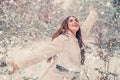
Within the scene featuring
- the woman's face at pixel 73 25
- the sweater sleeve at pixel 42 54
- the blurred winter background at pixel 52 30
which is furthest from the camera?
the woman's face at pixel 73 25

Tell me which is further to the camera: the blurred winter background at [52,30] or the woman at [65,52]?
the blurred winter background at [52,30]

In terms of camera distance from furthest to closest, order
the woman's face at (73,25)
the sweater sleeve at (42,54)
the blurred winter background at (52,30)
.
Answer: the woman's face at (73,25) → the blurred winter background at (52,30) → the sweater sleeve at (42,54)

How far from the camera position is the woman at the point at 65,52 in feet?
14.8

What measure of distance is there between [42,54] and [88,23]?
2.09ft

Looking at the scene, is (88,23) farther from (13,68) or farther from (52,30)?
(13,68)

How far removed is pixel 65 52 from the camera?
4641mm

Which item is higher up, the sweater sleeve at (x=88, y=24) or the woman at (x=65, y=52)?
the sweater sleeve at (x=88, y=24)

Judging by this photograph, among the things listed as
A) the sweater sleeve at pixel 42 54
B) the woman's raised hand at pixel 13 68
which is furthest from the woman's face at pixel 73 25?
the woman's raised hand at pixel 13 68

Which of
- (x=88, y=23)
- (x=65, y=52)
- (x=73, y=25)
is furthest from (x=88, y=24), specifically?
(x=65, y=52)

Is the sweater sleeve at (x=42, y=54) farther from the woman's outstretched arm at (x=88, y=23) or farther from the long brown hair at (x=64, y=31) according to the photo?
the woman's outstretched arm at (x=88, y=23)

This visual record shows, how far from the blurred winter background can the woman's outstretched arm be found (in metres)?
0.04

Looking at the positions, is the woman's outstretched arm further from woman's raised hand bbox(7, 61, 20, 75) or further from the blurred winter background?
woman's raised hand bbox(7, 61, 20, 75)

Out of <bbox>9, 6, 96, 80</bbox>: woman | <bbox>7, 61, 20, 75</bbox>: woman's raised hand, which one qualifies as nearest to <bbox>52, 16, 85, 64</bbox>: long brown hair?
<bbox>9, 6, 96, 80</bbox>: woman

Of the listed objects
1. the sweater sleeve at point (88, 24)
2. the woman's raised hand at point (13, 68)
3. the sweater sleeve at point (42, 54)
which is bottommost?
the woman's raised hand at point (13, 68)
